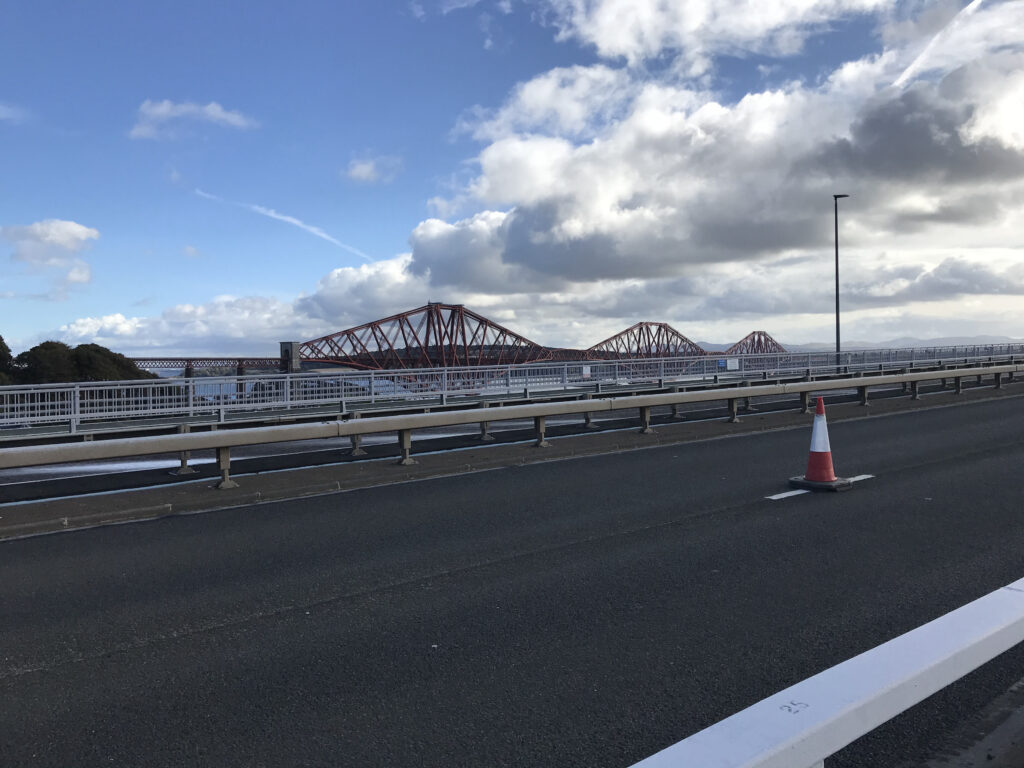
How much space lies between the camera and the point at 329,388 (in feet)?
78.8

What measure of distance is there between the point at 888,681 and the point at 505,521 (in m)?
5.49

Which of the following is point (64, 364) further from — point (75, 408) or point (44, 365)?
point (75, 408)

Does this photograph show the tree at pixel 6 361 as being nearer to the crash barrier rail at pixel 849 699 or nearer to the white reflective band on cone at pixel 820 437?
the white reflective band on cone at pixel 820 437

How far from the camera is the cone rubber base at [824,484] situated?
9422 mm

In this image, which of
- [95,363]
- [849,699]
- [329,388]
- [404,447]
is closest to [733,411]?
[404,447]

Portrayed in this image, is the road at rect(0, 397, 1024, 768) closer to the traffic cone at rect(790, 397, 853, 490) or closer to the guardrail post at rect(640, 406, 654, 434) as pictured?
the traffic cone at rect(790, 397, 853, 490)

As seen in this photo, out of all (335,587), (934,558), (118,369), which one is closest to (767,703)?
(335,587)

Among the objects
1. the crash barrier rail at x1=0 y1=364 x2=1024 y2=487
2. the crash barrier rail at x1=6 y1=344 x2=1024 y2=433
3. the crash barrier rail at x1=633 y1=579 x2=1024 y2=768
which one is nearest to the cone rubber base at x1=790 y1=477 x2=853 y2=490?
the crash barrier rail at x1=0 y1=364 x2=1024 y2=487

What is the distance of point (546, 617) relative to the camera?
516 cm

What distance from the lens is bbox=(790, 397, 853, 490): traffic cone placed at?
9484 mm

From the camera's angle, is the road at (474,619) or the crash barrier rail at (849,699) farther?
the road at (474,619)

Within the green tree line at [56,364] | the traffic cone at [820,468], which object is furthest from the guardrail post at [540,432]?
the green tree line at [56,364]

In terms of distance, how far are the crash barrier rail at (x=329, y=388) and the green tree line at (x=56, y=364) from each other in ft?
162

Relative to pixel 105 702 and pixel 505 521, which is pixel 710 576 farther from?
pixel 105 702
